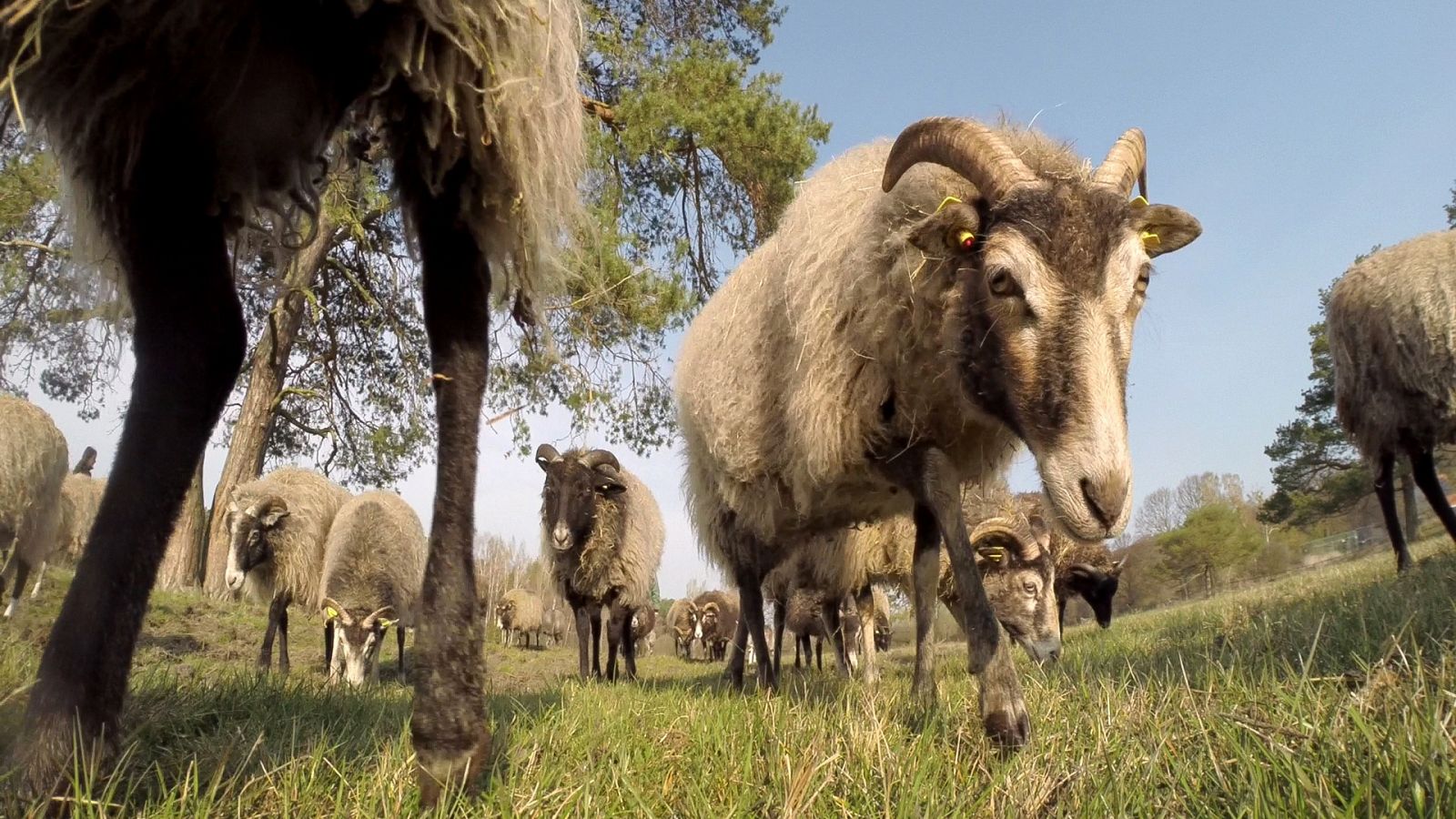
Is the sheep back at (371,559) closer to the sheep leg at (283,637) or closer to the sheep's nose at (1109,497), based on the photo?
the sheep leg at (283,637)

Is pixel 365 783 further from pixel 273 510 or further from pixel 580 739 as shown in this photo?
pixel 273 510

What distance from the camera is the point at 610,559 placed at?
1131 cm

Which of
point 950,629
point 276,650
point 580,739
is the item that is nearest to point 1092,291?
point 580,739

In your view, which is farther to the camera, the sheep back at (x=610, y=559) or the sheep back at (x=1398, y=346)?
the sheep back at (x=610, y=559)

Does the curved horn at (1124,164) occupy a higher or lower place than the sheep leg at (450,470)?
higher

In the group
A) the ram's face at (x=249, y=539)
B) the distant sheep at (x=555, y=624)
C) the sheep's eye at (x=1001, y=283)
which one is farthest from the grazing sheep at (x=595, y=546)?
the distant sheep at (x=555, y=624)

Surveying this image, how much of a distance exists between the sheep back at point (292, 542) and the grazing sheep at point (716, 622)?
69.7 feet

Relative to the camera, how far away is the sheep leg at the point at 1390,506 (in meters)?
7.37

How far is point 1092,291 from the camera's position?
269 cm

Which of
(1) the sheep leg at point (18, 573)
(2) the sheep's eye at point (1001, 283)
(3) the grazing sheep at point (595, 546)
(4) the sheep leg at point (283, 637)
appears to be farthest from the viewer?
(3) the grazing sheep at point (595, 546)

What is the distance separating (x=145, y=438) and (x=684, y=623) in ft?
114

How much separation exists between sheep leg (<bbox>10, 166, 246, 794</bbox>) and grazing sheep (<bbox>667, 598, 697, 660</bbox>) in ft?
105

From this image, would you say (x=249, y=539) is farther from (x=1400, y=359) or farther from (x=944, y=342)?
(x=1400, y=359)

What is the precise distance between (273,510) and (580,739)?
9904mm
